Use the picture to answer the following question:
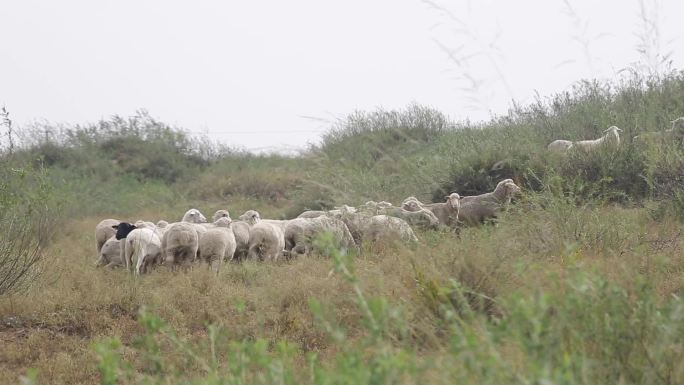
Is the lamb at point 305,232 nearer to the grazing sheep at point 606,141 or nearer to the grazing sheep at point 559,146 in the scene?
the grazing sheep at point 606,141

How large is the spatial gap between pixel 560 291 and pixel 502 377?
1.24 metres

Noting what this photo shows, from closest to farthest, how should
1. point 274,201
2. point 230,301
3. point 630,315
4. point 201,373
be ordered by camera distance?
point 630,315 → point 201,373 → point 230,301 → point 274,201

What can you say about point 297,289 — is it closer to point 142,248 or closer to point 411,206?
point 142,248

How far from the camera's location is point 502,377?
2986mm

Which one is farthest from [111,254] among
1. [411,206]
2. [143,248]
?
[411,206]

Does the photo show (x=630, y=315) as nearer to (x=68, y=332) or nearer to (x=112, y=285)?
(x=68, y=332)

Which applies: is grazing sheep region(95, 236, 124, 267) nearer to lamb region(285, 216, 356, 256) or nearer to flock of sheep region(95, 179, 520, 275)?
flock of sheep region(95, 179, 520, 275)

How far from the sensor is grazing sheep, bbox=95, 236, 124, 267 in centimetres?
1050

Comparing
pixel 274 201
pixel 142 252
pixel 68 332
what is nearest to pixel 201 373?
pixel 68 332

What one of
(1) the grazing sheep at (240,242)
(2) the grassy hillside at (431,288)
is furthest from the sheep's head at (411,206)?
(1) the grazing sheep at (240,242)

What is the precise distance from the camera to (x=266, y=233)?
1045 cm

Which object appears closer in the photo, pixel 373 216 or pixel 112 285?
pixel 112 285

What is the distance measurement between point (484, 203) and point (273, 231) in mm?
3131

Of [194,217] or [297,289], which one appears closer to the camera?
[297,289]
